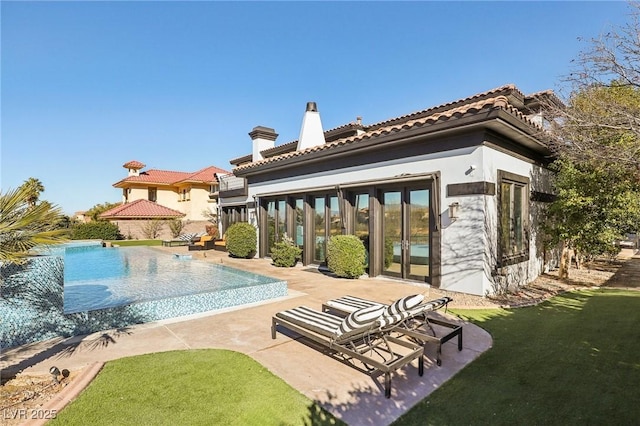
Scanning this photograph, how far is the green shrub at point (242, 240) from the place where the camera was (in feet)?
57.6

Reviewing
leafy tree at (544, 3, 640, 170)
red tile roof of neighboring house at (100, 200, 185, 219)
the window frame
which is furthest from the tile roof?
red tile roof of neighboring house at (100, 200, 185, 219)

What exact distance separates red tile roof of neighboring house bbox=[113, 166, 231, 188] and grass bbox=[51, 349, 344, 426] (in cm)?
3753

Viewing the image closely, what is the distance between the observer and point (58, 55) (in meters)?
12.0

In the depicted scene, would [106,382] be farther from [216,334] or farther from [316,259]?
[316,259]

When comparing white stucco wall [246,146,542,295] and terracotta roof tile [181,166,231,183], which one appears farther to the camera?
terracotta roof tile [181,166,231,183]

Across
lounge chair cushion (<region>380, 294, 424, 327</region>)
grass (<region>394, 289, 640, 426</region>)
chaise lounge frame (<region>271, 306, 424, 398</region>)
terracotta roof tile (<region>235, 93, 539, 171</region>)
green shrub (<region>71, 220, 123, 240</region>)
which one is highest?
terracotta roof tile (<region>235, 93, 539, 171</region>)

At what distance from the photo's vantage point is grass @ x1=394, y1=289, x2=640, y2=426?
3.59 metres

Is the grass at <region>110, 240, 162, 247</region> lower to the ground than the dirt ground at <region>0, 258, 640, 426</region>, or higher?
higher

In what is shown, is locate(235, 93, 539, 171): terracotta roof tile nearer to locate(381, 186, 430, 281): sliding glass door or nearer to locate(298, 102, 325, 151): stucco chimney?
locate(381, 186, 430, 281): sliding glass door

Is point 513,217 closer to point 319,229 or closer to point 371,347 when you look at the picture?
point 319,229

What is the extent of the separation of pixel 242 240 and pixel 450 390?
14635 millimetres

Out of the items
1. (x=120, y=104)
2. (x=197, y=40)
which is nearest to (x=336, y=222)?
(x=197, y=40)

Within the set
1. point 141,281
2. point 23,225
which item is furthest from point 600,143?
point 141,281

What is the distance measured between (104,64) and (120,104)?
5.38 m
